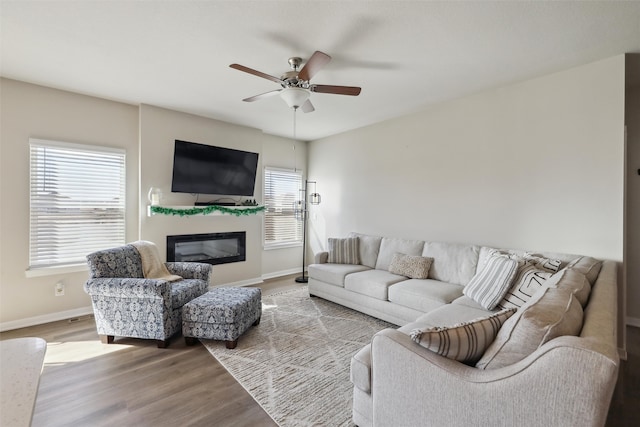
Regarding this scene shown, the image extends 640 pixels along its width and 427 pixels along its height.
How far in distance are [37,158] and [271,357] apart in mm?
3489

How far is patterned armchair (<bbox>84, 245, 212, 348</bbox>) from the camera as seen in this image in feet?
8.98

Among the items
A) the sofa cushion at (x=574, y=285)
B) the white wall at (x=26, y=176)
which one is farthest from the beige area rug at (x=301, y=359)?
the white wall at (x=26, y=176)

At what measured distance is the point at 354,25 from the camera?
2221 millimetres

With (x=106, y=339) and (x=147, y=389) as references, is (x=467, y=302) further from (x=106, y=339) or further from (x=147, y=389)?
(x=106, y=339)

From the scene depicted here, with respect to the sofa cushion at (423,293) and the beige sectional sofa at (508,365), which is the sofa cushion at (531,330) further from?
the sofa cushion at (423,293)

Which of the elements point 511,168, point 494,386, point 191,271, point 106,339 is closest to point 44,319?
point 106,339

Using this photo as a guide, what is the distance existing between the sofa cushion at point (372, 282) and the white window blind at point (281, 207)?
2260mm

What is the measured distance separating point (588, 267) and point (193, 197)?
15.2 feet

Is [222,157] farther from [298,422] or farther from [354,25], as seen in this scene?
[298,422]

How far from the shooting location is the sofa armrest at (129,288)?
8.91 feet

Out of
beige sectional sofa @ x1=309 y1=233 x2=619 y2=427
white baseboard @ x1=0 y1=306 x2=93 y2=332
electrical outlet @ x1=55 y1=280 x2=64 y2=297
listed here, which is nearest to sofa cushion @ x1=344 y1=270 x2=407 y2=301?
beige sectional sofa @ x1=309 y1=233 x2=619 y2=427

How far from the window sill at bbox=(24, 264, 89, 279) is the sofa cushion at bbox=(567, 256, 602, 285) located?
5120mm

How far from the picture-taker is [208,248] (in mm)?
4625

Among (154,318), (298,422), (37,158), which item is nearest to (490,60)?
(298,422)
